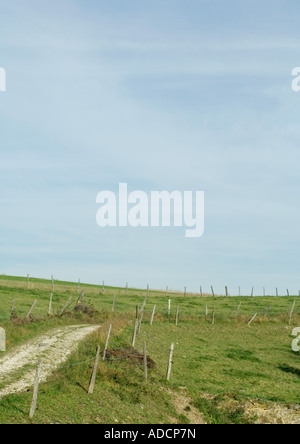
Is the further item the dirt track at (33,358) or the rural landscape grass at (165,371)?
the dirt track at (33,358)

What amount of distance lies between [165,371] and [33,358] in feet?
29.6

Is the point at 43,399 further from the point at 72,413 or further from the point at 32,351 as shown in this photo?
the point at 32,351

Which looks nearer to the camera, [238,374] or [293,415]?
[293,415]

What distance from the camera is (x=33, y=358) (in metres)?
32.5

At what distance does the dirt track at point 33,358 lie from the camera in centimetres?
2670

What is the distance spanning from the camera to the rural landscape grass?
25344 millimetres

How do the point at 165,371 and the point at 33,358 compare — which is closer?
the point at 33,358

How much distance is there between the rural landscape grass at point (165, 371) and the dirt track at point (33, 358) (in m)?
0.69

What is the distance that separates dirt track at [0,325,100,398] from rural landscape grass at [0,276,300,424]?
689mm

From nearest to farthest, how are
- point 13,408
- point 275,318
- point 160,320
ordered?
1. point 13,408
2. point 160,320
3. point 275,318

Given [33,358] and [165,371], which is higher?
[33,358]

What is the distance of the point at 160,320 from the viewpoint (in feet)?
193
